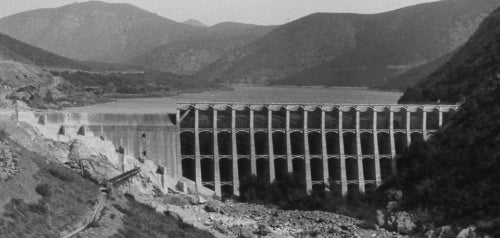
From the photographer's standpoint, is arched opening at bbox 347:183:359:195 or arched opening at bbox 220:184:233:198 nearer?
arched opening at bbox 220:184:233:198

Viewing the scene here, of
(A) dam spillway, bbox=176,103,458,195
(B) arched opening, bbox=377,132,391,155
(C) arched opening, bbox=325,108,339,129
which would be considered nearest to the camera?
(A) dam spillway, bbox=176,103,458,195

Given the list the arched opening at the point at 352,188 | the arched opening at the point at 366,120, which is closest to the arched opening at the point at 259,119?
the arched opening at the point at 366,120

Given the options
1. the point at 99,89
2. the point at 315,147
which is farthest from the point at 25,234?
the point at 99,89

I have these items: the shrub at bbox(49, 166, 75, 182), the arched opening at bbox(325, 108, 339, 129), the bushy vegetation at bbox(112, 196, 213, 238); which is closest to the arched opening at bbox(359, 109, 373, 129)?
the arched opening at bbox(325, 108, 339, 129)

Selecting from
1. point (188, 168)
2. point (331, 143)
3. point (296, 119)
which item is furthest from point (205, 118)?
point (331, 143)

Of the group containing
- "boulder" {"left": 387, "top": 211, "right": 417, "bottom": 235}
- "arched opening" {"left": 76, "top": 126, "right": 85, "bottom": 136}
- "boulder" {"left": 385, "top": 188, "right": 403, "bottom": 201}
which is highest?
"arched opening" {"left": 76, "top": 126, "right": 85, "bottom": 136}

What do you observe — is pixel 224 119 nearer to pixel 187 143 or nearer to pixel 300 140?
pixel 187 143

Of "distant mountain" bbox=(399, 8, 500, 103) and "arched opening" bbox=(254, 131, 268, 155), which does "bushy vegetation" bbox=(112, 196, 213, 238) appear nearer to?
"arched opening" bbox=(254, 131, 268, 155)
